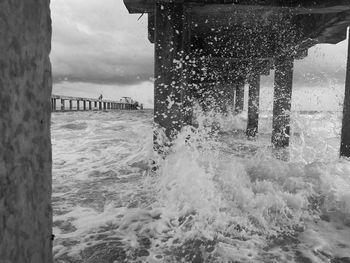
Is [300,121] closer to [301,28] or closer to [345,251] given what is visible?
[301,28]

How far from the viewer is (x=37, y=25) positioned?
948 mm

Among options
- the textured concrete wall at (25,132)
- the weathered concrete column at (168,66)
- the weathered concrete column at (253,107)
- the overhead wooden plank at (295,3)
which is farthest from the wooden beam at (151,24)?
the weathered concrete column at (253,107)

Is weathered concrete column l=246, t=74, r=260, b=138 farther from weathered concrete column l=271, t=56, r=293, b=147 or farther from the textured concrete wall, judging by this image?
the textured concrete wall

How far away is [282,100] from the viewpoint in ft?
27.0

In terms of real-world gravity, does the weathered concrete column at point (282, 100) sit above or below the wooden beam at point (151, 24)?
below

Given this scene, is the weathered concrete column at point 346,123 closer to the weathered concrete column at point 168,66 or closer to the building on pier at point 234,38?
the building on pier at point 234,38

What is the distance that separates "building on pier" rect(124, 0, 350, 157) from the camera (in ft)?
15.4

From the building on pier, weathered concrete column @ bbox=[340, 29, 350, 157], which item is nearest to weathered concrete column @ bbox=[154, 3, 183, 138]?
the building on pier

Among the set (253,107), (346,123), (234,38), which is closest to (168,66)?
(346,123)

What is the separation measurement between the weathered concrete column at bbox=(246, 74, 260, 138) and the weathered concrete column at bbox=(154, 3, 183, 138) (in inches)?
307

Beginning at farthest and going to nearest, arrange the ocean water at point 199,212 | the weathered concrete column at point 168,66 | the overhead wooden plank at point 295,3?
the overhead wooden plank at point 295,3
the weathered concrete column at point 168,66
the ocean water at point 199,212

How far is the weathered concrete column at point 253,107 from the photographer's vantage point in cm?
1220

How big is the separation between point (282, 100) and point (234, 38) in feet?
6.66

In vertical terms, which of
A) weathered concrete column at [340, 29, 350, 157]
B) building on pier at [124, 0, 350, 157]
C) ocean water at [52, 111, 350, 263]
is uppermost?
building on pier at [124, 0, 350, 157]
